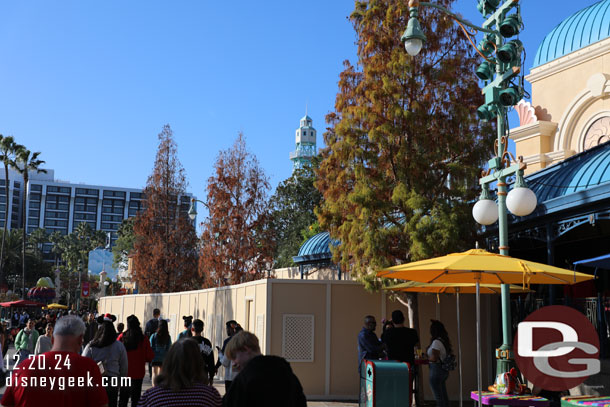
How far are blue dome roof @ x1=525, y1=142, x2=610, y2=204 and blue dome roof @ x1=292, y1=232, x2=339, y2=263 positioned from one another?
324 inches

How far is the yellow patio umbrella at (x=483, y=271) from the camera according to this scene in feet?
28.7

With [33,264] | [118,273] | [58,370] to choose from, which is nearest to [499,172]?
[58,370]

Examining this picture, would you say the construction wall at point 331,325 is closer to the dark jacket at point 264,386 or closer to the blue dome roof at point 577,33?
the blue dome roof at point 577,33

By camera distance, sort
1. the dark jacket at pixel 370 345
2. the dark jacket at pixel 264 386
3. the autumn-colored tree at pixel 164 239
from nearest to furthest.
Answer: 1. the dark jacket at pixel 264 386
2. the dark jacket at pixel 370 345
3. the autumn-colored tree at pixel 164 239

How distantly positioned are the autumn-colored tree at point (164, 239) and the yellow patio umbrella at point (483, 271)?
86.3 feet

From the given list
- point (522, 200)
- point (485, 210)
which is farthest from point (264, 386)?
point (485, 210)

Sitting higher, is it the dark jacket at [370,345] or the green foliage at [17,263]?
the green foliage at [17,263]

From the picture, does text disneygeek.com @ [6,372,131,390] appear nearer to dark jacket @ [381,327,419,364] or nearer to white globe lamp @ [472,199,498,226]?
white globe lamp @ [472,199,498,226]

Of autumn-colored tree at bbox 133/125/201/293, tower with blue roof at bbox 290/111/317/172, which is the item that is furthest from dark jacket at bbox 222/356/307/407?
tower with blue roof at bbox 290/111/317/172

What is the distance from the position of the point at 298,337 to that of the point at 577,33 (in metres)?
12.9

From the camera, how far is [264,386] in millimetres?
4148
